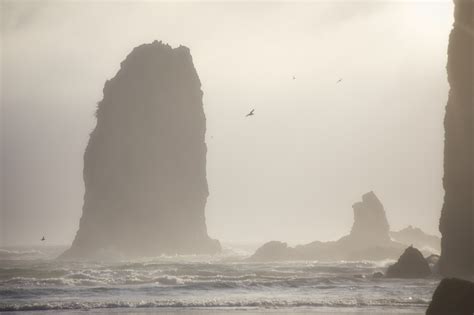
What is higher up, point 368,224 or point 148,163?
point 148,163

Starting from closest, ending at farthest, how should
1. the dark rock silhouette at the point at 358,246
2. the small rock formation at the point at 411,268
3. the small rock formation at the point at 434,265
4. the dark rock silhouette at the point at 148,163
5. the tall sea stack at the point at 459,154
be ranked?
the tall sea stack at the point at 459,154 → the small rock formation at the point at 411,268 → the small rock formation at the point at 434,265 → the dark rock silhouette at the point at 358,246 → the dark rock silhouette at the point at 148,163

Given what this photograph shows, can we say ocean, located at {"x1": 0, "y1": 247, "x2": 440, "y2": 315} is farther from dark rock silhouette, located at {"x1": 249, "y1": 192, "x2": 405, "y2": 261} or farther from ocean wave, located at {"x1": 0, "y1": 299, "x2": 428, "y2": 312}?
dark rock silhouette, located at {"x1": 249, "y1": 192, "x2": 405, "y2": 261}

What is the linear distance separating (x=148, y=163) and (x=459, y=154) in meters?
60.6

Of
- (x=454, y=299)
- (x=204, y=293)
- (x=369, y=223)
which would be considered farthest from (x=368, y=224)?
(x=454, y=299)

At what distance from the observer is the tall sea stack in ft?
160

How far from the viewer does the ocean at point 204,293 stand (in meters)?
32.4

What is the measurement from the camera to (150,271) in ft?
184

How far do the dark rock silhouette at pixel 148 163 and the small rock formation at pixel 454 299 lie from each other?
74.8m

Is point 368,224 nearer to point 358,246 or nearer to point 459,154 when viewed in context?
point 358,246

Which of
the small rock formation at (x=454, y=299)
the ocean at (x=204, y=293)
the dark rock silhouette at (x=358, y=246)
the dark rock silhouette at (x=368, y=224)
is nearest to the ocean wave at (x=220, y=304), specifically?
the ocean at (x=204, y=293)

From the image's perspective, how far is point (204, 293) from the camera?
40438mm

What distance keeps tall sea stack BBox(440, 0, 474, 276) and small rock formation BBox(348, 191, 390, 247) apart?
147 feet

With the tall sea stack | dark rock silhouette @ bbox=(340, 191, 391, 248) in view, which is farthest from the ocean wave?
dark rock silhouette @ bbox=(340, 191, 391, 248)

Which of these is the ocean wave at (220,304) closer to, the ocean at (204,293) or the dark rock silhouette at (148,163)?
the ocean at (204,293)
